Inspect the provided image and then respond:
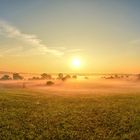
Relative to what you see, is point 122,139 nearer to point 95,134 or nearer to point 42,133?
point 95,134

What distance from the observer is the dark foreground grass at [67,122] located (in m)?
16.7

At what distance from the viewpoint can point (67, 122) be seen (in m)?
19.3

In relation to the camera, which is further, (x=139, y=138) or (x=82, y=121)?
(x=82, y=121)

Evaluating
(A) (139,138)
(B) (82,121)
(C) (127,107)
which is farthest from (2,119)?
(C) (127,107)

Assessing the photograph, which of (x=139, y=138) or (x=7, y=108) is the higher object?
(x=7, y=108)

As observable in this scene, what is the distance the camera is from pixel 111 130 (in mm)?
17828

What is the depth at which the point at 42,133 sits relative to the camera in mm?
16922

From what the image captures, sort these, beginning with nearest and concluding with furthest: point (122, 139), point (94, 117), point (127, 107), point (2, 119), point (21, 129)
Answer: point (122, 139) < point (21, 129) < point (2, 119) < point (94, 117) < point (127, 107)

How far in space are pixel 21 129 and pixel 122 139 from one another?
681 cm

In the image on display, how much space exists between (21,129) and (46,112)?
4.99 metres

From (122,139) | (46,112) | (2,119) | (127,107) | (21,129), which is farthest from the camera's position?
(127,107)

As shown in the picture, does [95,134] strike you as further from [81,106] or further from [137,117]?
[81,106]

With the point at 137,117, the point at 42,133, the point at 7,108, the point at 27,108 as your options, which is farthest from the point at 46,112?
the point at 137,117

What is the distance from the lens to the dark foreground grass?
→ 659 inches
